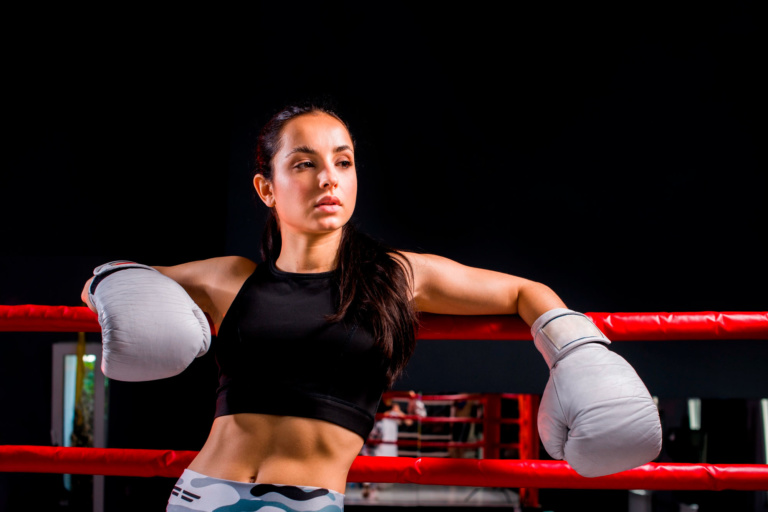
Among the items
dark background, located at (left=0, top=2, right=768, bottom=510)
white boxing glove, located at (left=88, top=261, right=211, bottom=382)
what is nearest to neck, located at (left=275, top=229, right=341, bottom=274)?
white boxing glove, located at (left=88, top=261, right=211, bottom=382)

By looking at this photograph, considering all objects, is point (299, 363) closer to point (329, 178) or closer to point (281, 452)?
point (281, 452)

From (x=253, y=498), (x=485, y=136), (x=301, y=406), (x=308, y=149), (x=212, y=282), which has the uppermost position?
(x=485, y=136)

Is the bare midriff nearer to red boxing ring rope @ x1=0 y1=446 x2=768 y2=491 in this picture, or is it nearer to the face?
red boxing ring rope @ x1=0 y1=446 x2=768 y2=491

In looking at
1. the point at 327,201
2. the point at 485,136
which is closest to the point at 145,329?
the point at 327,201

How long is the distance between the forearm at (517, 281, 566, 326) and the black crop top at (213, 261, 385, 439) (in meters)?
0.27

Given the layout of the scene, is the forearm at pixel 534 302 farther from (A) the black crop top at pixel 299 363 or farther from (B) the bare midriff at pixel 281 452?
(B) the bare midriff at pixel 281 452

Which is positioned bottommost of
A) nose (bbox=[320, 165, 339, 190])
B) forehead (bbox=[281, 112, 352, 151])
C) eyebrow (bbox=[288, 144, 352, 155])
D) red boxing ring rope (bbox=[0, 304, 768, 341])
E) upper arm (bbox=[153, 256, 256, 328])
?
red boxing ring rope (bbox=[0, 304, 768, 341])

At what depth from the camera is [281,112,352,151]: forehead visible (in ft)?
3.47

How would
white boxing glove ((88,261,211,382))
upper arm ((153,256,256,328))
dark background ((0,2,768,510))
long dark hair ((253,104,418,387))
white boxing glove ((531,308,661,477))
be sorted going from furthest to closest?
dark background ((0,2,768,510)) → upper arm ((153,256,256,328)) → long dark hair ((253,104,418,387)) → white boxing glove ((88,261,211,382)) → white boxing glove ((531,308,661,477))

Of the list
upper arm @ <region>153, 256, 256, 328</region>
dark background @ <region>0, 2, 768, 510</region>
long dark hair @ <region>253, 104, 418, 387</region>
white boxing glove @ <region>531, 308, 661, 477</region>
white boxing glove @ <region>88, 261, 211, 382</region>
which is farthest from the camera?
dark background @ <region>0, 2, 768, 510</region>

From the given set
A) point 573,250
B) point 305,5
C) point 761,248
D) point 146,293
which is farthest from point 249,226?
point 761,248

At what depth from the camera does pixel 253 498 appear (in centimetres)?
90

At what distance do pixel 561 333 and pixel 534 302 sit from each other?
0.32 feet

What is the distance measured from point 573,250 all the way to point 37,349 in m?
3.27
